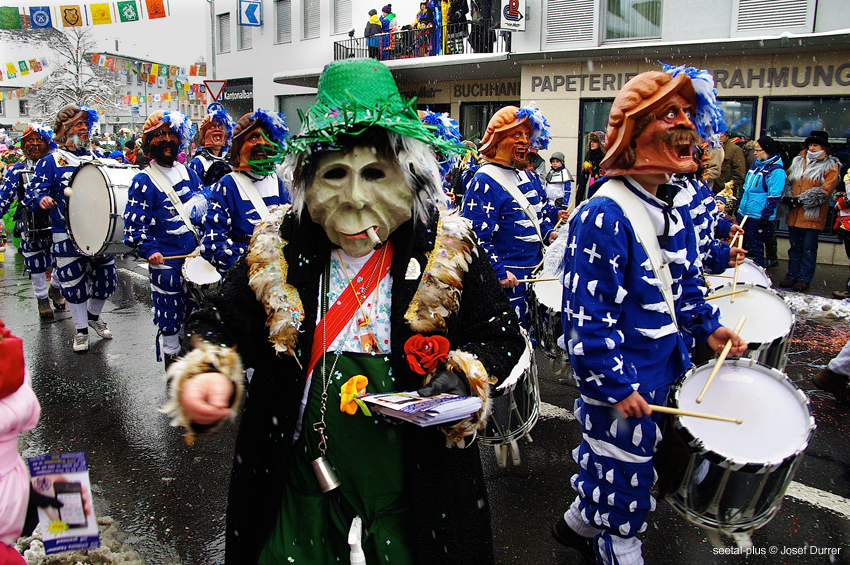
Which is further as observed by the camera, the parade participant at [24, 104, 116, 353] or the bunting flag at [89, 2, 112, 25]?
the bunting flag at [89, 2, 112, 25]

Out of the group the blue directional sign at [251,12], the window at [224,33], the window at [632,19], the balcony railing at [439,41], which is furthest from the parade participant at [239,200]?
the window at [224,33]

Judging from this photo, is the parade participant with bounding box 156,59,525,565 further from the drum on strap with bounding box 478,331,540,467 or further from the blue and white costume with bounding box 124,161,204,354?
the blue and white costume with bounding box 124,161,204,354

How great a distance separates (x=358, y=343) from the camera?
201 centimetres

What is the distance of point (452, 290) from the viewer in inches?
78.7

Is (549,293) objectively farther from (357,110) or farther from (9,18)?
(9,18)

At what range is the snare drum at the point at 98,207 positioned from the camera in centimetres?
609

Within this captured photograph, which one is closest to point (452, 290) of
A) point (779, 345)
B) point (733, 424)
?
point (733, 424)

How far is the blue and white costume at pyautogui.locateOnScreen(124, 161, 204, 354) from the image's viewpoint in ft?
18.1

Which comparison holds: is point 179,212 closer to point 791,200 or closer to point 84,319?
point 84,319

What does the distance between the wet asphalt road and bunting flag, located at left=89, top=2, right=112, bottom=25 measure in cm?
1630

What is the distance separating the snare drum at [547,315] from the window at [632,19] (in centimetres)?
1118

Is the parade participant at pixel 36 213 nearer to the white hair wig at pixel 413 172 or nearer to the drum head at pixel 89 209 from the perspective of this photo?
the drum head at pixel 89 209

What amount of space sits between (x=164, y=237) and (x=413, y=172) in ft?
14.0

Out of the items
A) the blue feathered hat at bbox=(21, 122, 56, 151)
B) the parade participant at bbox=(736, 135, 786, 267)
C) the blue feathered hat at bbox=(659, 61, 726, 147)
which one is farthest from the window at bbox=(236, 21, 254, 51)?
the blue feathered hat at bbox=(659, 61, 726, 147)
